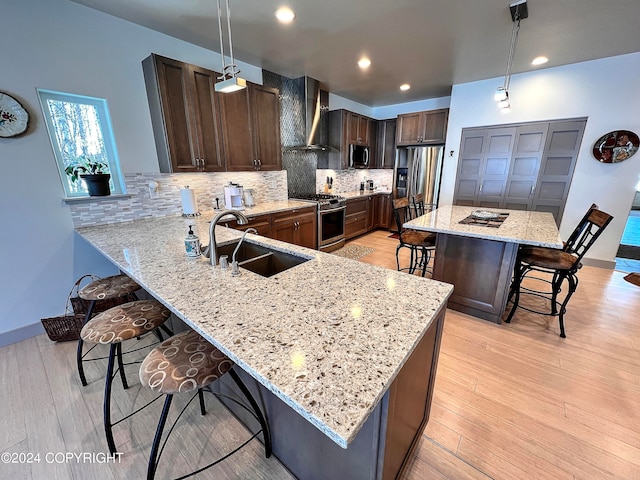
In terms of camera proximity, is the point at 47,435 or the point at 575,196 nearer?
the point at 47,435

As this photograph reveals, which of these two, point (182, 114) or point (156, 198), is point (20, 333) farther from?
point (182, 114)

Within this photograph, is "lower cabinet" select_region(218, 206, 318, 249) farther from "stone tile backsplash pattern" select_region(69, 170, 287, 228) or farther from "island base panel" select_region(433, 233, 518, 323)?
"island base panel" select_region(433, 233, 518, 323)

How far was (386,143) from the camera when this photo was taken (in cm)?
556

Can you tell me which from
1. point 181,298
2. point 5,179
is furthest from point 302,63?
point 181,298

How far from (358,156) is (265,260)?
3956 millimetres

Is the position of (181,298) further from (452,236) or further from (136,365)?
(452,236)

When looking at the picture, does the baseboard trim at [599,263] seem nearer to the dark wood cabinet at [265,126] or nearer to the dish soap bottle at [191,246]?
the dark wood cabinet at [265,126]

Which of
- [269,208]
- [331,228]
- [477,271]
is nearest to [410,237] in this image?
[477,271]

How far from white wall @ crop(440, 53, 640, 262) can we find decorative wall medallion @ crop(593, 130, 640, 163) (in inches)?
2.5

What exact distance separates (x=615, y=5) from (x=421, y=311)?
3.18 m

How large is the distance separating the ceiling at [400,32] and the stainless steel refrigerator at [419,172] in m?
1.37

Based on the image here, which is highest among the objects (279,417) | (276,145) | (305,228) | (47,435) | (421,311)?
(276,145)

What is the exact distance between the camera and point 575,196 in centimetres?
363

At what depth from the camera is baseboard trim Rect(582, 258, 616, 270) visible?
363cm
